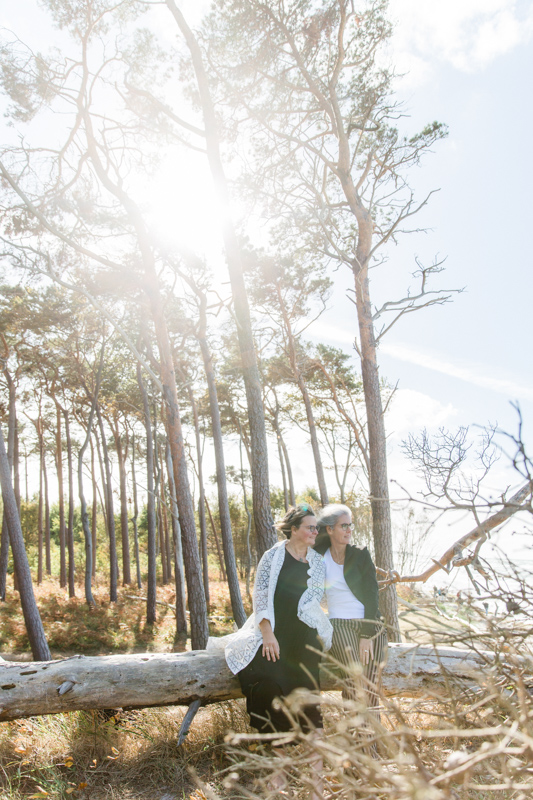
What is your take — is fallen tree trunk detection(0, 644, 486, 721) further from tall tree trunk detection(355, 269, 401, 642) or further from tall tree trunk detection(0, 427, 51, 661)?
tall tree trunk detection(0, 427, 51, 661)

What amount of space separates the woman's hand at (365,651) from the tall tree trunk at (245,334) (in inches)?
89.9

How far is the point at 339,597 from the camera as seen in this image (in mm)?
3379

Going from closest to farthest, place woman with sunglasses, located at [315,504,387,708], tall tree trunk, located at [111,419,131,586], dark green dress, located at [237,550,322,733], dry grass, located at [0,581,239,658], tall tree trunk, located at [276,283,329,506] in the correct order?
dark green dress, located at [237,550,322,733] → woman with sunglasses, located at [315,504,387,708] → dry grass, located at [0,581,239,658] → tall tree trunk, located at [276,283,329,506] → tall tree trunk, located at [111,419,131,586]

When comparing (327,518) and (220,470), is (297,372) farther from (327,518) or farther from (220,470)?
(327,518)

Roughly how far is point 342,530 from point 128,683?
2134 mm

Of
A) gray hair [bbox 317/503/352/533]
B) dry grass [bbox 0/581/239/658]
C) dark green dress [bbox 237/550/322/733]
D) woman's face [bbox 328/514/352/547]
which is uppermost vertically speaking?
gray hair [bbox 317/503/352/533]

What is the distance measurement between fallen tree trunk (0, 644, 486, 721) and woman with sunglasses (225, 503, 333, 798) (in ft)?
1.82

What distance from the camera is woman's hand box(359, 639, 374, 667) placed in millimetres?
3059

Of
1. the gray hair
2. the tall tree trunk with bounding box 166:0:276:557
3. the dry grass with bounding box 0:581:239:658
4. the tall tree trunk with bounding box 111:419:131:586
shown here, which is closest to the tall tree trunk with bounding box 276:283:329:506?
the dry grass with bounding box 0:581:239:658

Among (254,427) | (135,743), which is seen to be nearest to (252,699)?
(135,743)

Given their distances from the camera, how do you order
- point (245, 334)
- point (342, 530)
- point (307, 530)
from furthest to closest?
point (245, 334) → point (342, 530) → point (307, 530)

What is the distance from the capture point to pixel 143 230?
316 inches

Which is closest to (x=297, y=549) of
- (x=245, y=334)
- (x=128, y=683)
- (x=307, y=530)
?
(x=307, y=530)

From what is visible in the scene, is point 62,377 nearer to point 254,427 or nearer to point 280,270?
point 280,270
